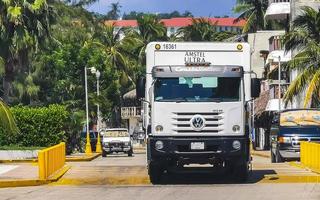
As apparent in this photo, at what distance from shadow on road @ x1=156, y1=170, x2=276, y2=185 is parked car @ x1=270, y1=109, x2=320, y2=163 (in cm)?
821

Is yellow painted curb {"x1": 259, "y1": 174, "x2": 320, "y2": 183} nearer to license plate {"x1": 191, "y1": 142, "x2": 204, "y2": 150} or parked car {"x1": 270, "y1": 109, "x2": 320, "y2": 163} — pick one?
license plate {"x1": 191, "y1": 142, "x2": 204, "y2": 150}

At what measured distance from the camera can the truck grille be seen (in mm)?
18938

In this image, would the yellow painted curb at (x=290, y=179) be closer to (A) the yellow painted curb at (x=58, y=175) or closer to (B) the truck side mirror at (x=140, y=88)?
(B) the truck side mirror at (x=140, y=88)

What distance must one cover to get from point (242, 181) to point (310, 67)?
20839mm

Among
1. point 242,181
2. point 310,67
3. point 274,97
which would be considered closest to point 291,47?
point 310,67

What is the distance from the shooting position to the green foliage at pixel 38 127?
125ft

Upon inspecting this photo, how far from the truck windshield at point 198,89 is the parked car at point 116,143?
28.4 meters

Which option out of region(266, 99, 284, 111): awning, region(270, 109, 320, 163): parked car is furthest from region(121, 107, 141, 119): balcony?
region(270, 109, 320, 163): parked car

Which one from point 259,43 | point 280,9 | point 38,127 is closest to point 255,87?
point 38,127

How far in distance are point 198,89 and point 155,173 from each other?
2.67 metres

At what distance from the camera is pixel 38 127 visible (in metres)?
38.3

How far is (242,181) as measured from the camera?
66.8 feet

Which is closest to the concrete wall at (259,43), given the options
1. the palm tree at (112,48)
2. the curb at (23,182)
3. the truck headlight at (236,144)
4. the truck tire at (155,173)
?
the palm tree at (112,48)

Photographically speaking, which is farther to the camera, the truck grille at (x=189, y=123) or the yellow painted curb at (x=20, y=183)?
the yellow painted curb at (x=20, y=183)
